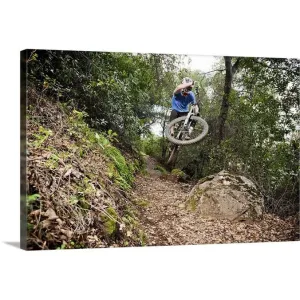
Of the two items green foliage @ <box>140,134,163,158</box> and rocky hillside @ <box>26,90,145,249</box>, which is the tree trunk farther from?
rocky hillside @ <box>26,90,145,249</box>

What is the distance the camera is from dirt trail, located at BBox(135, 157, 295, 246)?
25.0 feet

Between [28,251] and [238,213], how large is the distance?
8.92 ft

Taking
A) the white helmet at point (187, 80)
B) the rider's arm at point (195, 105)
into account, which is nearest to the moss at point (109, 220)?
the rider's arm at point (195, 105)

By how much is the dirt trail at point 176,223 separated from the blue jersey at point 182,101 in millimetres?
730

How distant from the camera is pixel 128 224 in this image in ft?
24.0

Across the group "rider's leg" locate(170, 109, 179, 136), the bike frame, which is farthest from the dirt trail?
the bike frame

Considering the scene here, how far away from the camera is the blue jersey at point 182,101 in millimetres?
7895

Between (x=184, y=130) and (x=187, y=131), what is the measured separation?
1.9 inches

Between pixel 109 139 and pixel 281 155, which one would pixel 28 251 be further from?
pixel 281 155

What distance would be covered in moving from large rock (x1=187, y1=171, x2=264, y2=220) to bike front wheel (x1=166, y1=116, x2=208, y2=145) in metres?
0.53

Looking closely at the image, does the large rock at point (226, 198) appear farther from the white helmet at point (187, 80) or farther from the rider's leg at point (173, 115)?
the white helmet at point (187, 80)

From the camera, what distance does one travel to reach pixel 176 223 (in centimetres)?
771

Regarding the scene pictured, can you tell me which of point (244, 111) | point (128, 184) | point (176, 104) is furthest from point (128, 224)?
point (244, 111)

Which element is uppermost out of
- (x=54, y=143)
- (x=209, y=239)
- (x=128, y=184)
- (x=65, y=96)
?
(x=65, y=96)
